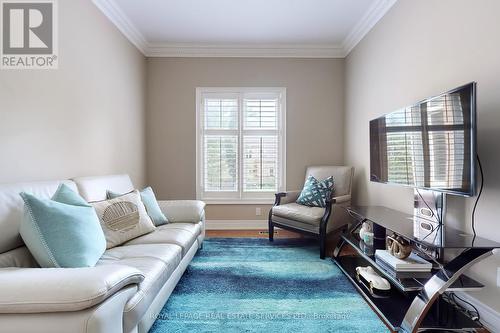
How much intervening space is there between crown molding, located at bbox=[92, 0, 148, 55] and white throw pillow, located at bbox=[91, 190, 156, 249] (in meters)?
2.09

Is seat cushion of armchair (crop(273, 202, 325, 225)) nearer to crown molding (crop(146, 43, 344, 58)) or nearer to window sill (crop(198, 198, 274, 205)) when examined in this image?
window sill (crop(198, 198, 274, 205))

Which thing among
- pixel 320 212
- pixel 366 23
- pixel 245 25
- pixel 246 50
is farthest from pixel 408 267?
pixel 246 50

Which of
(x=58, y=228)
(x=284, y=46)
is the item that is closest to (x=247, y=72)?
→ (x=284, y=46)

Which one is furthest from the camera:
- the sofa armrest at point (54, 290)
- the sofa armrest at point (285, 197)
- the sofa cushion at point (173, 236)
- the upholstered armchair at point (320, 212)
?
the sofa armrest at point (285, 197)

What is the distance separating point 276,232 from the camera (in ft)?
12.5

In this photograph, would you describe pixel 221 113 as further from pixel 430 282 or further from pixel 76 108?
pixel 430 282

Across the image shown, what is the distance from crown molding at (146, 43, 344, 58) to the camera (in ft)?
12.6

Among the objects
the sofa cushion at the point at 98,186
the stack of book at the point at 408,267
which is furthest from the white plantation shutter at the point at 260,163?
the stack of book at the point at 408,267

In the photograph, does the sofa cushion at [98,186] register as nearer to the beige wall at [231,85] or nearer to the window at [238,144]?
the beige wall at [231,85]

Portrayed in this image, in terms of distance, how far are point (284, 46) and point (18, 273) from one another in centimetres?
385

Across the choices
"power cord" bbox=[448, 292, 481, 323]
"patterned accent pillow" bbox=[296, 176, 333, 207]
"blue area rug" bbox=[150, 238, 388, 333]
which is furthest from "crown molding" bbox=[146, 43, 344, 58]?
"power cord" bbox=[448, 292, 481, 323]

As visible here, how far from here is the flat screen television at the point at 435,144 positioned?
143 centimetres

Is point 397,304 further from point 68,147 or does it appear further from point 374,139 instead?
point 68,147

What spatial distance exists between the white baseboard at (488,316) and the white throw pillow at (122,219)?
2379 mm
